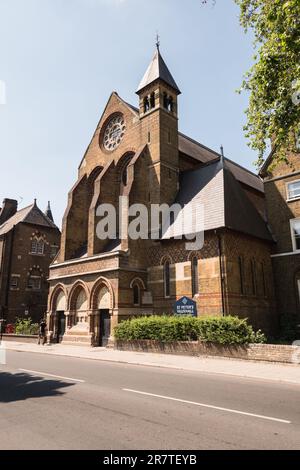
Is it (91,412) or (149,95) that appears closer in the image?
(91,412)

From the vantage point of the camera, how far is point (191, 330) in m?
17.1

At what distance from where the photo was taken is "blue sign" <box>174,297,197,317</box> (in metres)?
→ 17.2

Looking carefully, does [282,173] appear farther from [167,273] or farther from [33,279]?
[33,279]

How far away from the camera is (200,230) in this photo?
2125 centimetres

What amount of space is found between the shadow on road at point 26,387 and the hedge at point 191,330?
25.9ft

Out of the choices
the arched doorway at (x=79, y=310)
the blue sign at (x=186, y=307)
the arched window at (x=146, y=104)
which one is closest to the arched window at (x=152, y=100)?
the arched window at (x=146, y=104)

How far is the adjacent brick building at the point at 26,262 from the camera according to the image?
37.1 metres

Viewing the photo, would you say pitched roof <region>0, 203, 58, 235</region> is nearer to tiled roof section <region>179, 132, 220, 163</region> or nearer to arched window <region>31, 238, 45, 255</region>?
arched window <region>31, 238, 45, 255</region>

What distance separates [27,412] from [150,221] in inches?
744

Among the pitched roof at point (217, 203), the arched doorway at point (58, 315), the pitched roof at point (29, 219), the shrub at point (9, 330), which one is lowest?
the shrub at point (9, 330)

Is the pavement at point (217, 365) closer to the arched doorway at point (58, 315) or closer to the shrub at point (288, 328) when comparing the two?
the shrub at point (288, 328)

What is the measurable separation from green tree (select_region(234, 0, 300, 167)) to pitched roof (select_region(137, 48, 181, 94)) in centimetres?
1543
